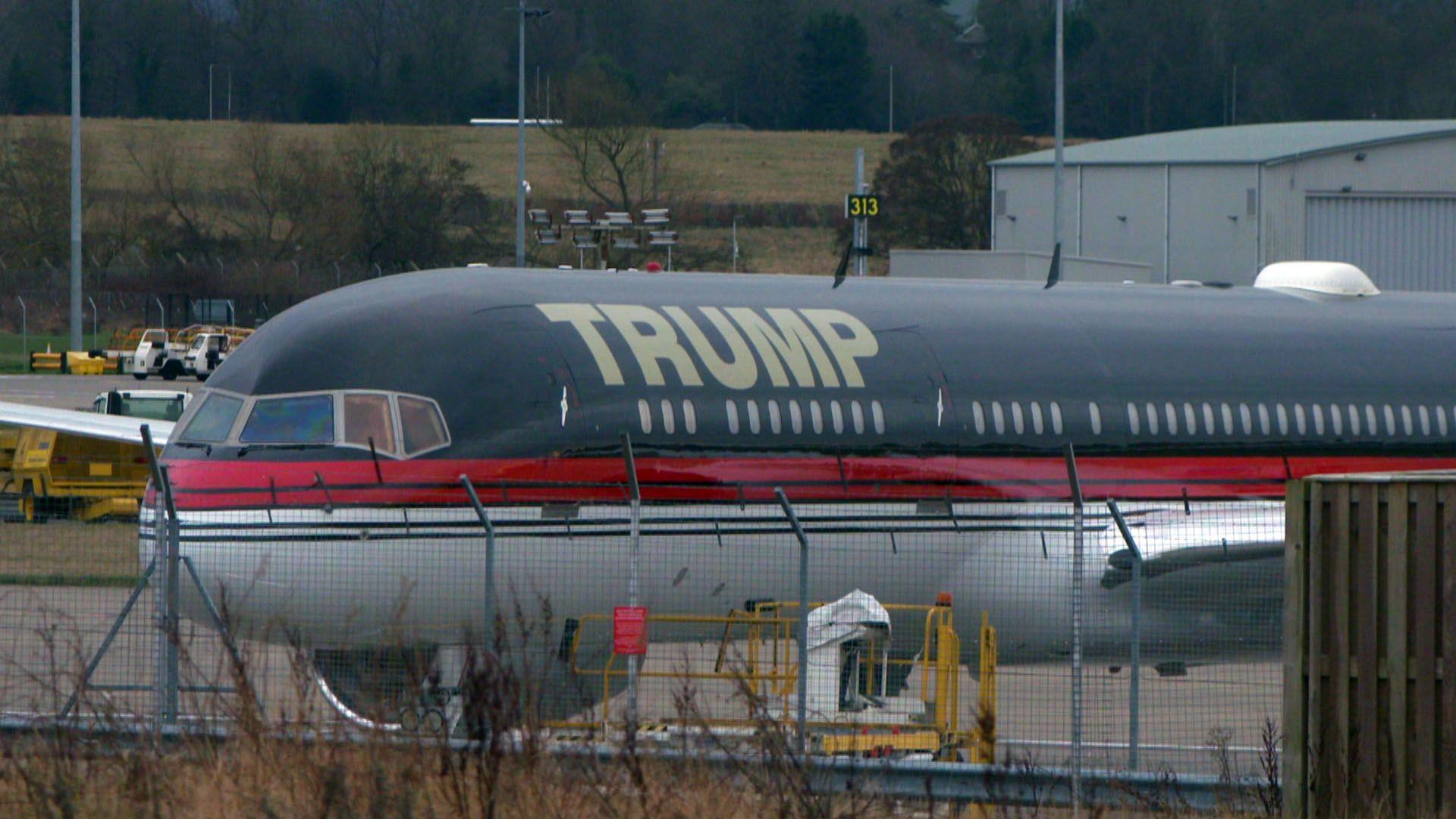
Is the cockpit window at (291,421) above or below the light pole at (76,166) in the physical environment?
below

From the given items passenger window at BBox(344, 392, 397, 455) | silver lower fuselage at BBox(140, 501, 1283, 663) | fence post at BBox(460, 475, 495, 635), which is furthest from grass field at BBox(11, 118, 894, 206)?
fence post at BBox(460, 475, 495, 635)

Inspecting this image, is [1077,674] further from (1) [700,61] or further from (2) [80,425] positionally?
(1) [700,61]

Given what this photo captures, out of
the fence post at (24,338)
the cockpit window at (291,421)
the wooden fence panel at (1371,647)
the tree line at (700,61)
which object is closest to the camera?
the wooden fence panel at (1371,647)

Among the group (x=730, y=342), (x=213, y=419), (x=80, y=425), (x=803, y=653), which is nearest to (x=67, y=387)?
(x=80, y=425)

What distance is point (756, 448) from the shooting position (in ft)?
54.4

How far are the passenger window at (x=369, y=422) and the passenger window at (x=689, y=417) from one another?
2540 mm

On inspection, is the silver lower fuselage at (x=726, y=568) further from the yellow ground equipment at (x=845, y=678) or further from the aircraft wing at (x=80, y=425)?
the aircraft wing at (x=80, y=425)

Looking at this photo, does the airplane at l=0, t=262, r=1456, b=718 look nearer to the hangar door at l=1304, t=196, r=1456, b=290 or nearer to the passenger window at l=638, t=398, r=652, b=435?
the passenger window at l=638, t=398, r=652, b=435

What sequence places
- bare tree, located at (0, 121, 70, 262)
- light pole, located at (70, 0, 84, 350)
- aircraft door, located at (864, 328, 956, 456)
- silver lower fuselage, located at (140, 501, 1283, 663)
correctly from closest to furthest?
silver lower fuselage, located at (140, 501, 1283, 663)
aircraft door, located at (864, 328, 956, 456)
light pole, located at (70, 0, 84, 350)
bare tree, located at (0, 121, 70, 262)

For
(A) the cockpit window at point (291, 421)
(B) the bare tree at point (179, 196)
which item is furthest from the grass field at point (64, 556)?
(B) the bare tree at point (179, 196)

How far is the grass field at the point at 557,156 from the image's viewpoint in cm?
9856

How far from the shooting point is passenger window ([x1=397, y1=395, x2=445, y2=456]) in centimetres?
1505

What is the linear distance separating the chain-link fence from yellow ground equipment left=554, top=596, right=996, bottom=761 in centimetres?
4

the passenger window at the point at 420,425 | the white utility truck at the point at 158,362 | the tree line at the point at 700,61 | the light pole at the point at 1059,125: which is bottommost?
the white utility truck at the point at 158,362
